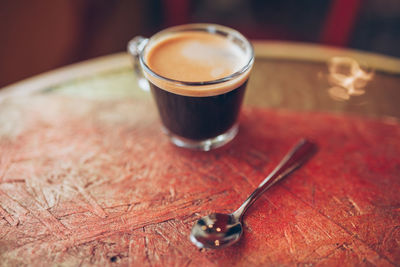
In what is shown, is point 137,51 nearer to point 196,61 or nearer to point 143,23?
point 196,61

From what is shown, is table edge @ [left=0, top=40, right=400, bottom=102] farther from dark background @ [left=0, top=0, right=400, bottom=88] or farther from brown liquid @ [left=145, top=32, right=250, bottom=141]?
dark background @ [left=0, top=0, right=400, bottom=88]

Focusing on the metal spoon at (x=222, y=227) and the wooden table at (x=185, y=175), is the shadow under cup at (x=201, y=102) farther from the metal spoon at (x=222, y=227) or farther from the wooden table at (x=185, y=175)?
the metal spoon at (x=222, y=227)

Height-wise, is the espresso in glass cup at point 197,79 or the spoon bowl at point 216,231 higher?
the espresso in glass cup at point 197,79

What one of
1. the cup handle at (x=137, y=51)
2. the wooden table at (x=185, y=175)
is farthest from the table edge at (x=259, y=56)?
the cup handle at (x=137, y=51)

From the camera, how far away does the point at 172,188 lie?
28.7 inches

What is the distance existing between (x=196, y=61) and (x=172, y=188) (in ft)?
0.92

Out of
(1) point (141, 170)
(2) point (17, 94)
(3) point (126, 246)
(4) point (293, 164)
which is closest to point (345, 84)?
(4) point (293, 164)

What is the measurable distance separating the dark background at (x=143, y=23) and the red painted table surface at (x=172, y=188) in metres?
0.61

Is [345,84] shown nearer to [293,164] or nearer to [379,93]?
[379,93]

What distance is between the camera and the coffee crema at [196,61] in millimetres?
680

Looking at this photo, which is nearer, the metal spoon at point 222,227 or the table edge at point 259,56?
the metal spoon at point 222,227

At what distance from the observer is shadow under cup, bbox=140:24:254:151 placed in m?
0.68

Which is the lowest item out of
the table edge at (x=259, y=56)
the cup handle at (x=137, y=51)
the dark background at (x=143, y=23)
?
the dark background at (x=143, y=23)

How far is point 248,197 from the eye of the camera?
703 mm
